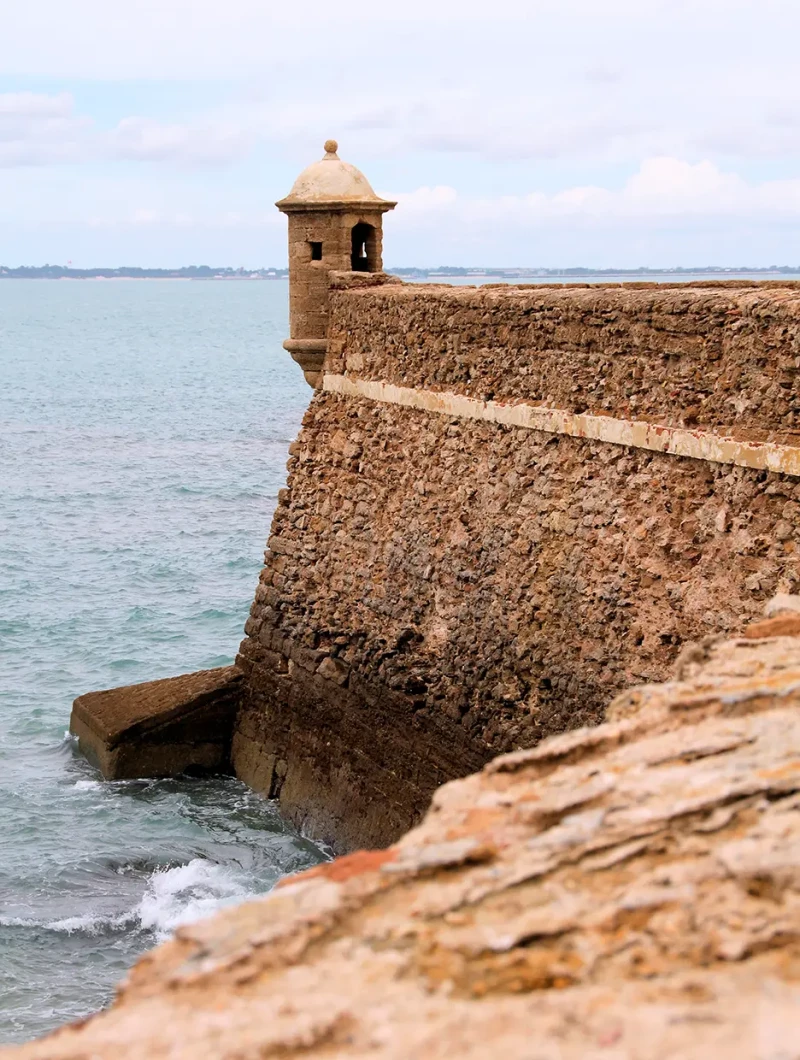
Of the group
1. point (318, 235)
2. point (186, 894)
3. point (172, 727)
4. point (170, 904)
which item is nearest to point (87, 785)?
point (172, 727)

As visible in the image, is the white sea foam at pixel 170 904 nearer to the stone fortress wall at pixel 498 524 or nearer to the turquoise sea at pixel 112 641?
the turquoise sea at pixel 112 641

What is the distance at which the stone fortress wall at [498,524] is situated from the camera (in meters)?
10.8

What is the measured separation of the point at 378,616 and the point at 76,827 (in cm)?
423

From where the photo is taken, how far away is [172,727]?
17094 mm

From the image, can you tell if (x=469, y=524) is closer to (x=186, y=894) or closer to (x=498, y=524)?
(x=498, y=524)

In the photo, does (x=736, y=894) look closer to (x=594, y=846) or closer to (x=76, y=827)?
(x=594, y=846)

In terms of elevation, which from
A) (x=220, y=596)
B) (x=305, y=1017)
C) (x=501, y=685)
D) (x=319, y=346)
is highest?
(x=319, y=346)

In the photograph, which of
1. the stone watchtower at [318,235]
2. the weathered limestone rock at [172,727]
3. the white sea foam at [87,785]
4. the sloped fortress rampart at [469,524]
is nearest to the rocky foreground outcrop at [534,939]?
the sloped fortress rampart at [469,524]

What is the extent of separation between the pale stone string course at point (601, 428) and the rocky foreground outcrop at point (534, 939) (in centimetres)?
556

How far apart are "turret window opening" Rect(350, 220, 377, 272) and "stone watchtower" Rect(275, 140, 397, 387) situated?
0.44 feet

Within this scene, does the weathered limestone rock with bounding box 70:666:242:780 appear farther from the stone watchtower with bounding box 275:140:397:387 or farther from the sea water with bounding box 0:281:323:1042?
the stone watchtower with bounding box 275:140:397:387

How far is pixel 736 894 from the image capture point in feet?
13.8

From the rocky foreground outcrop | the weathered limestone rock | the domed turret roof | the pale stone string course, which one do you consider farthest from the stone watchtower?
the rocky foreground outcrop

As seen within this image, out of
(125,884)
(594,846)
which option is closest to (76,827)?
(125,884)
